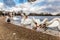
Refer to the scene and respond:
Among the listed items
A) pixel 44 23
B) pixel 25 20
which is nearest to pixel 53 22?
pixel 44 23

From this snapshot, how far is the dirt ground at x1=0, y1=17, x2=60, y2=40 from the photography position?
821 mm

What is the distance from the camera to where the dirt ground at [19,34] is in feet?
2.69

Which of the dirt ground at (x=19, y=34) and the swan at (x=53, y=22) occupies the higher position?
the swan at (x=53, y=22)

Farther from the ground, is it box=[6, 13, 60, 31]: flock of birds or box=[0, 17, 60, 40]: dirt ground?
box=[6, 13, 60, 31]: flock of birds

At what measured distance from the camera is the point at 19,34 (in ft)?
2.89

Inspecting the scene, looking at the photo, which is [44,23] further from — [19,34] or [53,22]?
[19,34]

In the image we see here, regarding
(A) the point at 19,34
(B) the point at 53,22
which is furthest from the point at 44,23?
(A) the point at 19,34

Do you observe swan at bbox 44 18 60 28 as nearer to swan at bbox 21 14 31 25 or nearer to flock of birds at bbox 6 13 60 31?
flock of birds at bbox 6 13 60 31

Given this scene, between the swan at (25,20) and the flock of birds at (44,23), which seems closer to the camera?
the flock of birds at (44,23)

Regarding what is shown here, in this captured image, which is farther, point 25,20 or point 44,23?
point 25,20

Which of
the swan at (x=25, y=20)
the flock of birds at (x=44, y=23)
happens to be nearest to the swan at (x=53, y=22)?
the flock of birds at (x=44, y=23)

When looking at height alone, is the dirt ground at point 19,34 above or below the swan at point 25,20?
below

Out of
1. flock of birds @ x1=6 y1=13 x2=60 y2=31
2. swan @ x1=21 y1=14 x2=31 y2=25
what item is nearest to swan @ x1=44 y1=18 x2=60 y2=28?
flock of birds @ x1=6 y1=13 x2=60 y2=31

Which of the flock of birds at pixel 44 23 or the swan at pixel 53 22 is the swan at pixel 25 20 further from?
the swan at pixel 53 22
